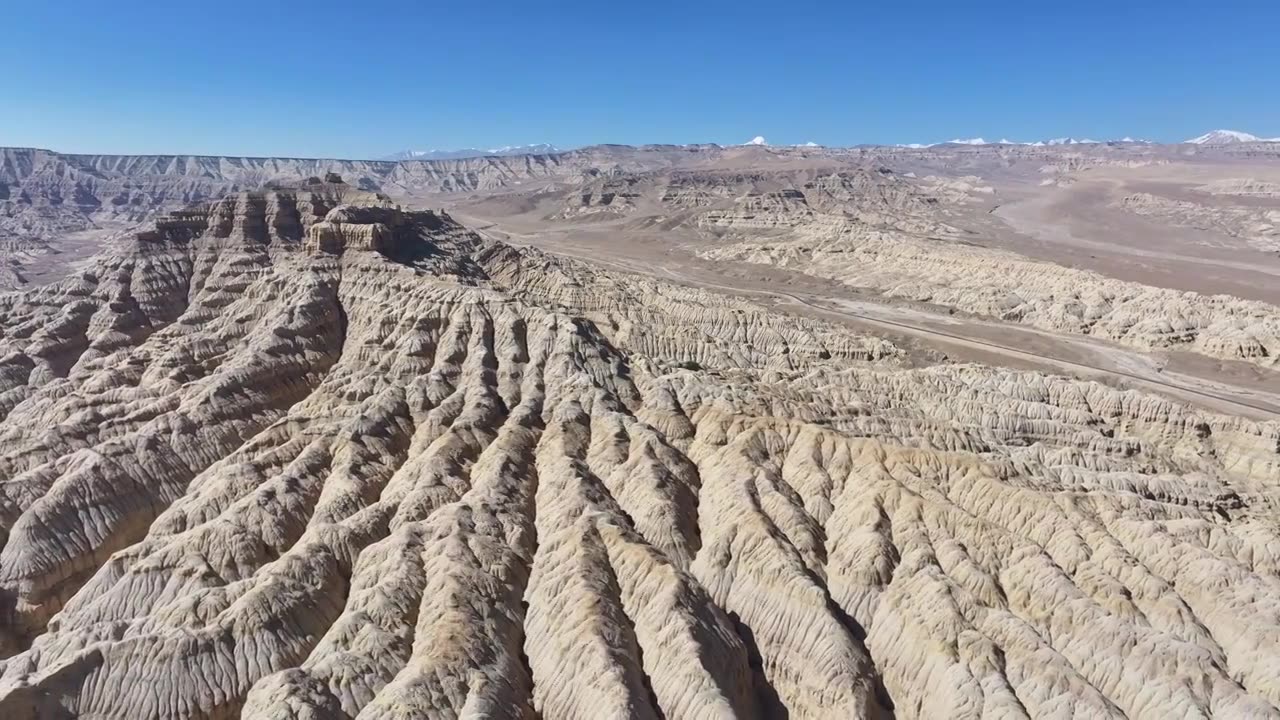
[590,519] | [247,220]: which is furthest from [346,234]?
[590,519]

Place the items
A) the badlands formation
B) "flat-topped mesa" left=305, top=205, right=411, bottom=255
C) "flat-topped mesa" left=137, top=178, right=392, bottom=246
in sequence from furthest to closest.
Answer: "flat-topped mesa" left=137, top=178, right=392, bottom=246
"flat-topped mesa" left=305, top=205, right=411, bottom=255
the badlands formation

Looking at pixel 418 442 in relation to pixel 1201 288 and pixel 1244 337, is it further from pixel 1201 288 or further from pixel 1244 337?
pixel 1201 288

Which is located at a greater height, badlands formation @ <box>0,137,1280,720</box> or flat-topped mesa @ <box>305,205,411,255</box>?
flat-topped mesa @ <box>305,205,411,255</box>

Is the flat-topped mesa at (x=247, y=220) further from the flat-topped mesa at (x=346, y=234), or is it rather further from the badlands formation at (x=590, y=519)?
the badlands formation at (x=590, y=519)

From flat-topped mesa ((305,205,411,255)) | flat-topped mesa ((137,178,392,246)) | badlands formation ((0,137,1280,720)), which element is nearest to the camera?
badlands formation ((0,137,1280,720))

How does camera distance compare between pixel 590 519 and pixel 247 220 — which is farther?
pixel 247 220

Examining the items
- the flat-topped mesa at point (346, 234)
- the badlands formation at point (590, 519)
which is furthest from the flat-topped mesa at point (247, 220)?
the badlands formation at point (590, 519)

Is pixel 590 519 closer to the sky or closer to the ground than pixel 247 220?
closer to the ground

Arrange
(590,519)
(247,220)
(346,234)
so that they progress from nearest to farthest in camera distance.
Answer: (590,519)
(346,234)
(247,220)

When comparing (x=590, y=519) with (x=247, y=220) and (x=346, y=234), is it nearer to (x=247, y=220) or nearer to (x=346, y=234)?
(x=346, y=234)

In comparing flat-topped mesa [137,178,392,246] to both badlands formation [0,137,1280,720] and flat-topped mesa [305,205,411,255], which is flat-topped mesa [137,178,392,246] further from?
badlands formation [0,137,1280,720]

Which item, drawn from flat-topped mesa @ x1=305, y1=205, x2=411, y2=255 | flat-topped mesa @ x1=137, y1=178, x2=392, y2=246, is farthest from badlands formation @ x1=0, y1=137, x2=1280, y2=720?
flat-topped mesa @ x1=137, y1=178, x2=392, y2=246
